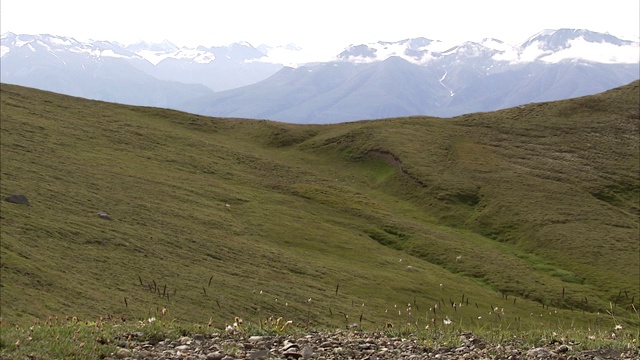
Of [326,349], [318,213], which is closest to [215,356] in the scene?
[326,349]

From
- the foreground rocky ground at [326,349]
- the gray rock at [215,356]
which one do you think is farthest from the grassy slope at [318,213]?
the gray rock at [215,356]

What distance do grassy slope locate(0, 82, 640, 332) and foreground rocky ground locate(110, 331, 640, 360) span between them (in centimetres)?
176

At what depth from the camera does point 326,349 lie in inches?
460

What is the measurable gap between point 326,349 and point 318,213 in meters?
65.2

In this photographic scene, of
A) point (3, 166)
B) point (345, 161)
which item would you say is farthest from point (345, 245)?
point (345, 161)

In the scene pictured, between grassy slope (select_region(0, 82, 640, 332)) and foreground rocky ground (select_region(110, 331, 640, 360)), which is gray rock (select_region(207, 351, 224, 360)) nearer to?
foreground rocky ground (select_region(110, 331, 640, 360))

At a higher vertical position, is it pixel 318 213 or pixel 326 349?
pixel 326 349

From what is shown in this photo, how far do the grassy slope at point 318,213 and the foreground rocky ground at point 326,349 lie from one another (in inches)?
69.3

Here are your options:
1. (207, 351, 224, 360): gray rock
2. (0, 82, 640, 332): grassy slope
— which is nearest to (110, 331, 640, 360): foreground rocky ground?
(207, 351, 224, 360): gray rock

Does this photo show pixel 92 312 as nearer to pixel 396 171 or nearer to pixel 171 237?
pixel 171 237

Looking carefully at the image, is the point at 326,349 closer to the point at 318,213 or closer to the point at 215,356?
the point at 215,356

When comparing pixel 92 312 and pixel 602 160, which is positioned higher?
pixel 602 160

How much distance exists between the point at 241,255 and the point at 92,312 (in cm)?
2315

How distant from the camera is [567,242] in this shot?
74.7 metres
